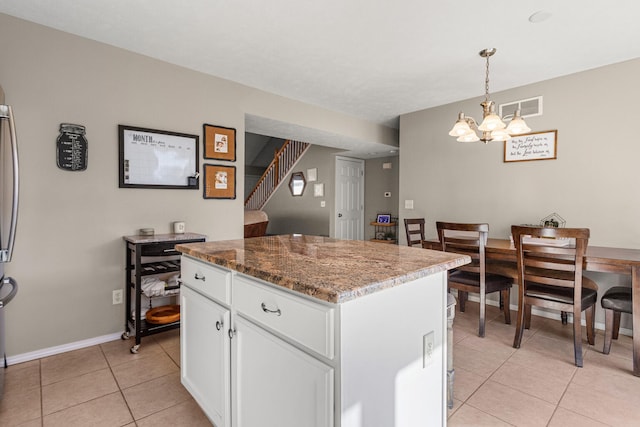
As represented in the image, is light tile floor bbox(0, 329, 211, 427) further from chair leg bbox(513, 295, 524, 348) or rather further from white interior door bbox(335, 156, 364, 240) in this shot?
white interior door bbox(335, 156, 364, 240)

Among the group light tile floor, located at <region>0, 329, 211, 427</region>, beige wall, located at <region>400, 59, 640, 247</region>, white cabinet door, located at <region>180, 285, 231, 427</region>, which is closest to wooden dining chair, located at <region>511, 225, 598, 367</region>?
beige wall, located at <region>400, 59, 640, 247</region>

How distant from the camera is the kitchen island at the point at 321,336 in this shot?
0.94 metres

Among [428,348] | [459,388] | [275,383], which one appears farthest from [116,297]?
[459,388]

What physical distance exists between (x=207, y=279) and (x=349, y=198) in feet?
17.8

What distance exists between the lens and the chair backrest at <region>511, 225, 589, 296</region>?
226cm

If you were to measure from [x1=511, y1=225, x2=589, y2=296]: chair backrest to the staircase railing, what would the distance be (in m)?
5.10

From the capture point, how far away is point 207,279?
156cm

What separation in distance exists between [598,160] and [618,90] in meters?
0.68

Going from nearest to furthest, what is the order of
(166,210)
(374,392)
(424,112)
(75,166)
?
(374,392) → (75,166) → (166,210) → (424,112)

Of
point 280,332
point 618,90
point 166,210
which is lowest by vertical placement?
point 280,332

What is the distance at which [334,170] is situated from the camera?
6.44 meters

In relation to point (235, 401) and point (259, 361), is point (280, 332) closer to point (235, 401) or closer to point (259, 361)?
point (259, 361)

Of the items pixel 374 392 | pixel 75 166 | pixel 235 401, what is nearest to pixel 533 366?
pixel 374 392

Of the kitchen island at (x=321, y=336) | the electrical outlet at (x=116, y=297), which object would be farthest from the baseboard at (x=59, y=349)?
the kitchen island at (x=321, y=336)
